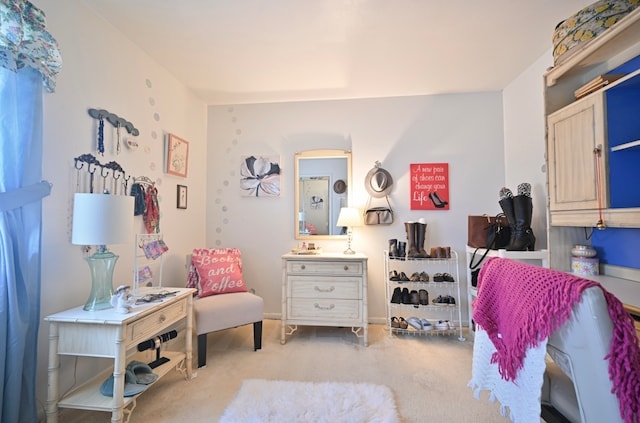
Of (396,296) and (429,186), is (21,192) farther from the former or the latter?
(429,186)

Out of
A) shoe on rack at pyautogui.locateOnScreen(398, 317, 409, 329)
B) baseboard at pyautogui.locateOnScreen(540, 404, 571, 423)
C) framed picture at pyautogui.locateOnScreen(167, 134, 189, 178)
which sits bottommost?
shoe on rack at pyautogui.locateOnScreen(398, 317, 409, 329)

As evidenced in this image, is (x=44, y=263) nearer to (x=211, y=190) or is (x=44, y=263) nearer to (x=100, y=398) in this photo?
(x=100, y=398)

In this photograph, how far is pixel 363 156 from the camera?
9.73 feet

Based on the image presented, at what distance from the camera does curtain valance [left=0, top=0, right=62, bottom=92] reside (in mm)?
1188

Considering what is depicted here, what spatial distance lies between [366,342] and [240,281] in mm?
1269

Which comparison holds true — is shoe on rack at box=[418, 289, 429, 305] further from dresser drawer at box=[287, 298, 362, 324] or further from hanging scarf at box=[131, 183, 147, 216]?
hanging scarf at box=[131, 183, 147, 216]

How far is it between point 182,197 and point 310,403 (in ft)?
7.08

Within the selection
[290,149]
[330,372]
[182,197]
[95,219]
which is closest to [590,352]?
[330,372]

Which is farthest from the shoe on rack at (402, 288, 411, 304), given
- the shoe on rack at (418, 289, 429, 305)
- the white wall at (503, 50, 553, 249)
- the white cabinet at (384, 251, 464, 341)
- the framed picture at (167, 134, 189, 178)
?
the framed picture at (167, 134, 189, 178)

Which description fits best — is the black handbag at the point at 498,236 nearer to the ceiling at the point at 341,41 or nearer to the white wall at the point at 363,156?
the white wall at the point at 363,156

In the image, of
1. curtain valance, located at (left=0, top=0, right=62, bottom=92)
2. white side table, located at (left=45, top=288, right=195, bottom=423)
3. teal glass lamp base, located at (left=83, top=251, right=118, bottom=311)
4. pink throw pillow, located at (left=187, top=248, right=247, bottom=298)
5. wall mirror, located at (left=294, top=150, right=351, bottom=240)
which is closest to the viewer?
curtain valance, located at (left=0, top=0, right=62, bottom=92)

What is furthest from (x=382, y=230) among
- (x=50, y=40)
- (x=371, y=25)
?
(x=50, y=40)

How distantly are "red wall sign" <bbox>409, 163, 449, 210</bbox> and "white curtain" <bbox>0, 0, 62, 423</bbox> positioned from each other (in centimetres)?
284

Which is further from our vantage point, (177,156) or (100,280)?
(177,156)
